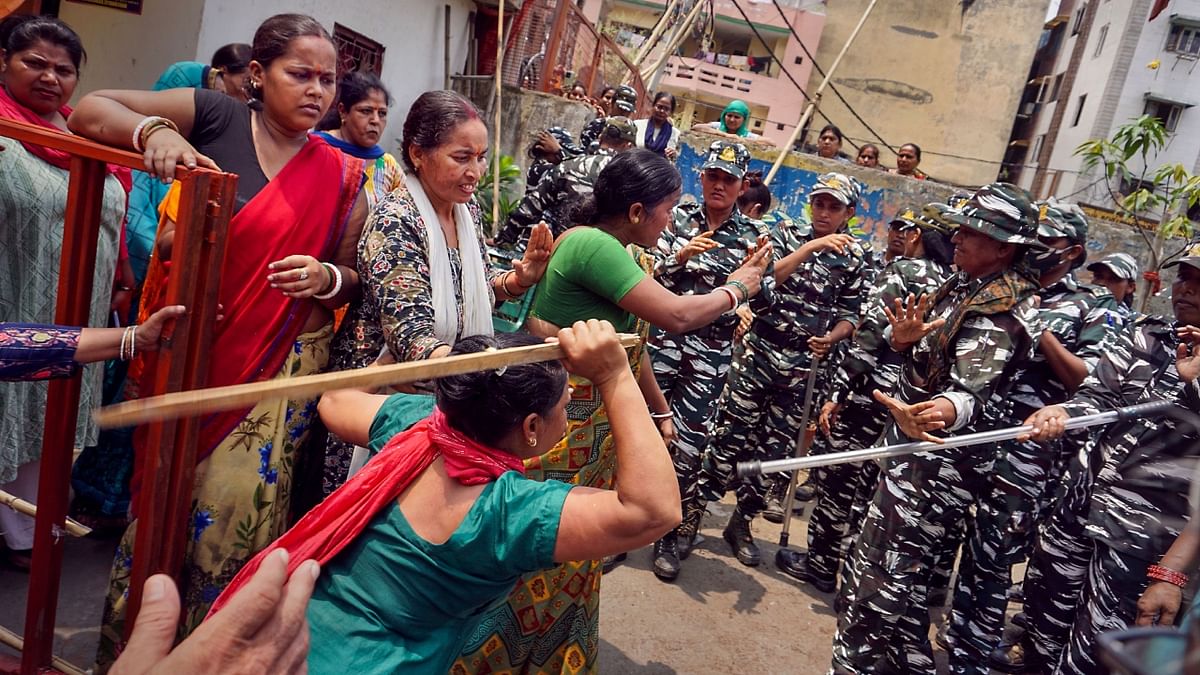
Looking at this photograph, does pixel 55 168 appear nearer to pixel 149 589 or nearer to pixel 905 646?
pixel 149 589

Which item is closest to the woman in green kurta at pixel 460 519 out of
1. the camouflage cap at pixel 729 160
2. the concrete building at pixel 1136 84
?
the camouflage cap at pixel 729 160

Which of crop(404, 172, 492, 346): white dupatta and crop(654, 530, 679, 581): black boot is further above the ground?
crop(404, 172, 492, 346): white dupatta

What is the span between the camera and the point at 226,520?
2.29 metres

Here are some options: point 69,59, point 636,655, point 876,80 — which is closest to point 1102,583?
point 636,655

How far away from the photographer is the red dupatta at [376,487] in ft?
5.41

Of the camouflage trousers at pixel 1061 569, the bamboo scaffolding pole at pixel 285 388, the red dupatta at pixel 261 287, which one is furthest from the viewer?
the camouflage trousers at pixel 1061 569

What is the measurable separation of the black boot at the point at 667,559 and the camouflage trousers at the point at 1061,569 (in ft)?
5.49

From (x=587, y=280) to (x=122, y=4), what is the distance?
16.2ft

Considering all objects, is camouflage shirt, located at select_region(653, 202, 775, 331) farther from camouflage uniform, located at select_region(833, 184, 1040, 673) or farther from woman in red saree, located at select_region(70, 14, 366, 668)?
woman in red saree, located at select_region(70, 14, 366, 668)

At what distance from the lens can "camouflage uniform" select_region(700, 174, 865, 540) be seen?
487cm

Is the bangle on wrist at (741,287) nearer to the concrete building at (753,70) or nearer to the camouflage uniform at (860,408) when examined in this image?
the camouflage uniform at (860,408)

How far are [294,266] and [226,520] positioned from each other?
2.46 feet

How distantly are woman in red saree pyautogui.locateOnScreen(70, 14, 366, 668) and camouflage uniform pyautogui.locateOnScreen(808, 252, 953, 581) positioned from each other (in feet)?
9.88

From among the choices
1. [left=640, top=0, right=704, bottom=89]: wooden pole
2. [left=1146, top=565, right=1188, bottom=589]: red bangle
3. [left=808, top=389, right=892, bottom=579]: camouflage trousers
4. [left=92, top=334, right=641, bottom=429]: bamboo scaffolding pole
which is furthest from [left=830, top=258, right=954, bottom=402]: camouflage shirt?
[left=640, top=0, right=704, bottom=89]: wooden pole
